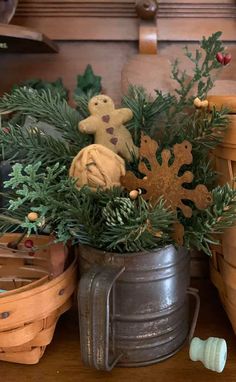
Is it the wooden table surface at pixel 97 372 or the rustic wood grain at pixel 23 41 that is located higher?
the rustic wood grain at pixel 23 41

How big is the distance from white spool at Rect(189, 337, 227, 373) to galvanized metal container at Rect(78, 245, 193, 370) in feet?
0.13

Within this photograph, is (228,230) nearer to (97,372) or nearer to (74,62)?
(97,372)

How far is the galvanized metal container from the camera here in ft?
1.53

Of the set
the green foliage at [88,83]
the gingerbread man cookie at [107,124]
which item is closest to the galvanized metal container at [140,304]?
the gingerbread man cookie at [107,124]

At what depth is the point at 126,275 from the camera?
1.56ft

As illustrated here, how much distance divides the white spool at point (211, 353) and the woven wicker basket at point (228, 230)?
6 centimetres

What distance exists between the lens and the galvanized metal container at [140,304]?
1.53 feet

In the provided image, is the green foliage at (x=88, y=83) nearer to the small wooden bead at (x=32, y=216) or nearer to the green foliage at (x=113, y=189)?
the green foliage at (x=113, y=189)

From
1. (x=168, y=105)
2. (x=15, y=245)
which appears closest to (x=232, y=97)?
(x=168, y=105)

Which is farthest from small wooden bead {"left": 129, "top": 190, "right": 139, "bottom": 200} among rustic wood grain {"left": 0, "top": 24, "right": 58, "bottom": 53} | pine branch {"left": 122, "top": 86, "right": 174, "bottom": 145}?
rustic wood grain {"left": 0, "top": 24, "right": 58, "bottom": 53}

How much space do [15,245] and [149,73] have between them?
0.33 m

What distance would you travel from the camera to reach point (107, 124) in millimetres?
509

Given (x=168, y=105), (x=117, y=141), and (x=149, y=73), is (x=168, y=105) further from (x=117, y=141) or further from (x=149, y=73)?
(x=149, y=73)

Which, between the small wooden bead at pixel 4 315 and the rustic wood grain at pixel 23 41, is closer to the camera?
the small wooden bead at pixel 4 315
